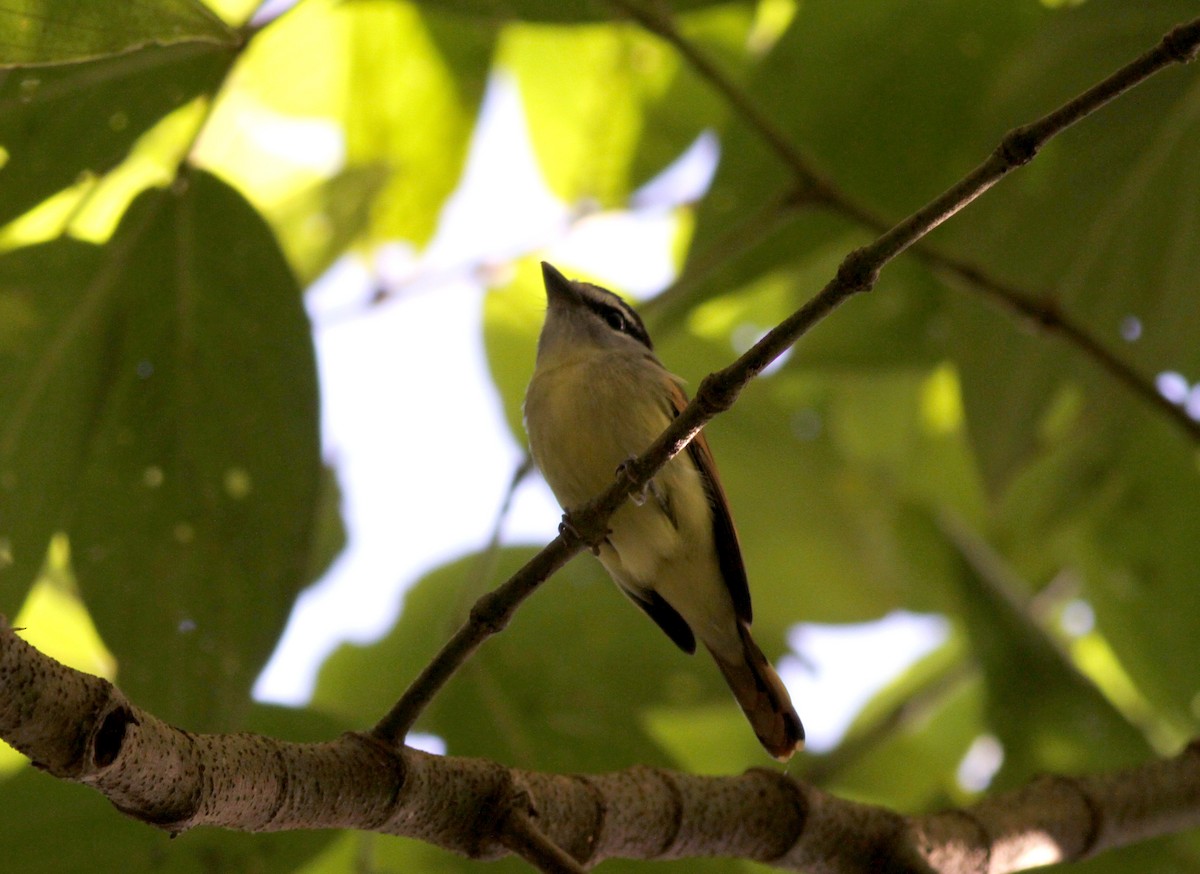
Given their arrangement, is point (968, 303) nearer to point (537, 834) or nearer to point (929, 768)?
point (929, 768)

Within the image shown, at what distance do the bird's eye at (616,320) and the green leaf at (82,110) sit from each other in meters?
1.75

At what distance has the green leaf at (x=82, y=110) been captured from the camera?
2305mm

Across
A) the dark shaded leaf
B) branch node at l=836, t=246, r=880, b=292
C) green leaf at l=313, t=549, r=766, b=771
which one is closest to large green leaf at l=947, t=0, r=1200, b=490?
green leaf at l=313, t=549, r=766, b=771

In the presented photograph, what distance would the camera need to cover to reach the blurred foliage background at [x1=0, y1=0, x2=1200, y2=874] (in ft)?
8.22

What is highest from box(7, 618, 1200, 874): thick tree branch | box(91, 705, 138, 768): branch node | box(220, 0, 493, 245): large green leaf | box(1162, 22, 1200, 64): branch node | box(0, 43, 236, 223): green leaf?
box(220, 0, 493, 245): large green leaf

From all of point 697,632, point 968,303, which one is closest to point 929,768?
point 697,632

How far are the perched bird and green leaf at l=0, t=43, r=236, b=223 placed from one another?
1334 millimetres

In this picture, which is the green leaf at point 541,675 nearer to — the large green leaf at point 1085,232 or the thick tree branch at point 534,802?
the thick tree branch at point 534,802

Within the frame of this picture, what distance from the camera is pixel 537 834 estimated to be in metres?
1.81

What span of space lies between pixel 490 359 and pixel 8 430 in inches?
74.4

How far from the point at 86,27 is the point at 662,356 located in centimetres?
241

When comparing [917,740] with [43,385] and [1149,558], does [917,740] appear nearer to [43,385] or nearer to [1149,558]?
[1149,558]

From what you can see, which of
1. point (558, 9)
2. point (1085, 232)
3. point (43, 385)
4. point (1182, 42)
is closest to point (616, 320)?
point (558, 9)

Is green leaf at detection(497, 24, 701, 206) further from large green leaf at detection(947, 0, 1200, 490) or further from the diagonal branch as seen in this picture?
large green leaf at detection(947, 0, 1200, 490)
